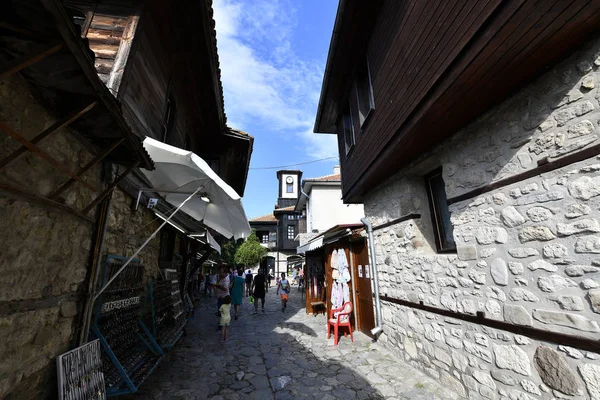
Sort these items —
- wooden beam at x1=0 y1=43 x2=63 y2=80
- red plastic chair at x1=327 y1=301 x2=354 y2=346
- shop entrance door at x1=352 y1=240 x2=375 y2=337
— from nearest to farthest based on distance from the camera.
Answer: wooden beam at x1=0 y1=43 x2=63 y2=80
red plastic chair at x1=327 y1=301 x2=354 y2=346
shop entrance door at x1=352 y1=240 x2=375 y2=337

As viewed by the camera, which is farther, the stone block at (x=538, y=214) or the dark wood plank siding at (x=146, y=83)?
the dark wood plank siding at (x=146, y=83)

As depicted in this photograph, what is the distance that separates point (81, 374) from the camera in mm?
2592

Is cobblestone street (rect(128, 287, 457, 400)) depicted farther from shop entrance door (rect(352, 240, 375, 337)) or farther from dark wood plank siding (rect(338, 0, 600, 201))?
dark wood plank siding (rect(338, 0, 600, 201))

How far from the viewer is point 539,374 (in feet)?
8.43

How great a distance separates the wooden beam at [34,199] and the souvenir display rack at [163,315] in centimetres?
235

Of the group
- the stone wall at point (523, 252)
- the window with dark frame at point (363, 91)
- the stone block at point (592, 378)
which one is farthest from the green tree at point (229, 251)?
the stone block at point (592, 378)

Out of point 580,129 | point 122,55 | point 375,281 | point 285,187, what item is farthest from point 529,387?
point 285,187

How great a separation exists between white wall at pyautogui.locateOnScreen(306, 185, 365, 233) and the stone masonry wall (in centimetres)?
1499

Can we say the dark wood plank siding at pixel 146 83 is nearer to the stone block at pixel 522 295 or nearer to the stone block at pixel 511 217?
the stone block at pixel 511 217

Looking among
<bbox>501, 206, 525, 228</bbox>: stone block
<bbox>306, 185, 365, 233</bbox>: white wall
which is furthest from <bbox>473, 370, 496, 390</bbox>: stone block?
<bbox>306, 185, 365, 233</bbox>: white wall

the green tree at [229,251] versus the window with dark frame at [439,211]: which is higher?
the green tree at [229,251]

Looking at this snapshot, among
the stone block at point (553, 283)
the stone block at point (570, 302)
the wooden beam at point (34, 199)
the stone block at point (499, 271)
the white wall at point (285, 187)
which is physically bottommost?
the stone block at point (570, 302)

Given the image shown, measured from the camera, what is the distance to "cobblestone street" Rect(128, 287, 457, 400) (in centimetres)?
372

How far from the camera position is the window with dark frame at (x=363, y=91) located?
19.3 feet
